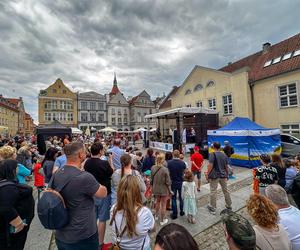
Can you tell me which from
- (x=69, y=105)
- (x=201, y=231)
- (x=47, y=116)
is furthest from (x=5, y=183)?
(x=69, y=105)

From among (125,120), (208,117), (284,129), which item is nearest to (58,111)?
(125,120)

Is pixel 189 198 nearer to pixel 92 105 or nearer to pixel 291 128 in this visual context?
pixel 291 128

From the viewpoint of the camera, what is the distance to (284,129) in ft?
48.6

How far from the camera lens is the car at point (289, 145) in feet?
37.1

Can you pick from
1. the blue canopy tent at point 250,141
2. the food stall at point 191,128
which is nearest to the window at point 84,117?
the food stall at point 191,128

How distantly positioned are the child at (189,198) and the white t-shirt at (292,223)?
230 centimetres

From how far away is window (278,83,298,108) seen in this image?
14012 millimetres

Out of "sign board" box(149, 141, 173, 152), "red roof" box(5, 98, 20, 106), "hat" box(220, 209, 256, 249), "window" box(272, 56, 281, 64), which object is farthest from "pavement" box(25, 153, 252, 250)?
"red roof" box(5, 98, 20, 106)

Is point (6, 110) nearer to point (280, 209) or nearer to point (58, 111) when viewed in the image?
point (58, 111)

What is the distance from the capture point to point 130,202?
197cm

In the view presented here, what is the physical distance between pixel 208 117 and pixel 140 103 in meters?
32.9

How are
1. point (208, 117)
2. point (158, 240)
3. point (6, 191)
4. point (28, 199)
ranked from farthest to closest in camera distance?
1. point (208, 117)
2. point (28, 199)
3. point (6, 191)
4. point (158, 240)

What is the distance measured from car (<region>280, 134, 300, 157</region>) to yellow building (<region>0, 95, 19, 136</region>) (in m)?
42.8

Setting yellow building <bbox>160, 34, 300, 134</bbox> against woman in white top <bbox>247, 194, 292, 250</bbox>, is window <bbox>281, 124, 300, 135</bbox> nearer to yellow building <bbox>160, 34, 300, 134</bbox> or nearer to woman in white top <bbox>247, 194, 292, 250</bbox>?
yellow building <bbox>160, 34, 300, 134</bbox>
